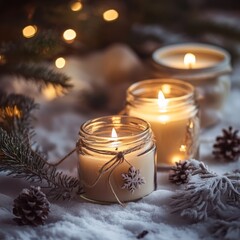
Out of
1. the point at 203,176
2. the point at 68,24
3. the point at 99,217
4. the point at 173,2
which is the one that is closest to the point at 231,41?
the point at 173,2

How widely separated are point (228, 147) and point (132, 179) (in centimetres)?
27

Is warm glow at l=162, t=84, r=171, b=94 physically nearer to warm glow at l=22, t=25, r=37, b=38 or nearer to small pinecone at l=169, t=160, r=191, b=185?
small pinecone at l=169, t=160, r=191, b=185

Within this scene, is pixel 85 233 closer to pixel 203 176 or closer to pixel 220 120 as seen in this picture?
pixel 203 176

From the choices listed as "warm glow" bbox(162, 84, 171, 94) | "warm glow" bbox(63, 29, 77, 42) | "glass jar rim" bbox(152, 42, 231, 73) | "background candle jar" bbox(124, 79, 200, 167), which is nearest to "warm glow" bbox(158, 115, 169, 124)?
"background candle jar" bbox(124, 79, 200, 167)

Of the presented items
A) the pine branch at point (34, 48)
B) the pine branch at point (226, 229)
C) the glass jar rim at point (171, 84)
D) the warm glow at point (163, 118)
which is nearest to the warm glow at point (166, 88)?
the glass jar rim at point (171, 84)

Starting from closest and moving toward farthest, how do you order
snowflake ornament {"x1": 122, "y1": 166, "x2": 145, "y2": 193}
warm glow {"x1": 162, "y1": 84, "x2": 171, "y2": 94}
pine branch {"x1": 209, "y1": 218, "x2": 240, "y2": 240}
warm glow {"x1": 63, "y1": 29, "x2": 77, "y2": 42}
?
pine branch {"x1": 209, "y1": 218, "x2": 240, "y2": 240} → snowflake ornament {"x1": 122, "y1": 166, "x2": 145, "y2": 193} → warm glow {"x1": 162, "y1": 84, "x2": 171, "y2": 94} → warm glow {"x1": 63, "y1": 29, "x2": 77, "y2": 42}

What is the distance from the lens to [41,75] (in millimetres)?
1171

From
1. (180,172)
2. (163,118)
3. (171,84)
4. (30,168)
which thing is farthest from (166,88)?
(30,168)

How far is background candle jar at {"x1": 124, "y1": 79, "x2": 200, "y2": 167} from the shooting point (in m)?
1.05

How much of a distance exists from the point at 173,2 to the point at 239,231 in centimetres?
106

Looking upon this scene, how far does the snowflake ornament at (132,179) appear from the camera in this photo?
0.91 metres

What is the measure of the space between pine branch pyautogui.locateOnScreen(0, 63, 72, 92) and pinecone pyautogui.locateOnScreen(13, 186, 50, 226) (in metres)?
0.34

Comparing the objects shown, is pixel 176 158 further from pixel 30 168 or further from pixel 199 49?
pixel 199 49

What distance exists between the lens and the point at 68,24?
1.35 meters
